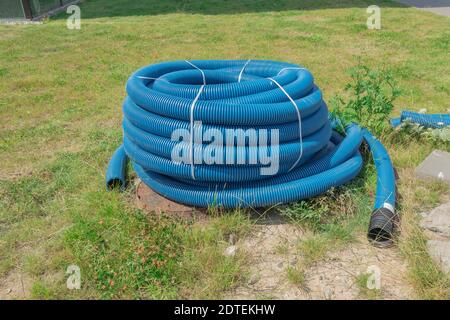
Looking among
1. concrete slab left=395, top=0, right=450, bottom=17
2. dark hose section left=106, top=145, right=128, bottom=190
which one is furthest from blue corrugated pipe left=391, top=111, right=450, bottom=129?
concrete slab left=395, top=0, right=450, bottom=17

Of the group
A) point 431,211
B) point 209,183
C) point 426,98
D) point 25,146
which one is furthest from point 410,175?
point 25,146

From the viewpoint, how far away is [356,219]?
3.23 m

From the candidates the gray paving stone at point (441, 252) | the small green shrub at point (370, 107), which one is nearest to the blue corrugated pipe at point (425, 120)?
the small green shrub at point (370, 107)

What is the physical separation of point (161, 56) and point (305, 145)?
581 centimetres

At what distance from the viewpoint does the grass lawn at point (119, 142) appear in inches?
108

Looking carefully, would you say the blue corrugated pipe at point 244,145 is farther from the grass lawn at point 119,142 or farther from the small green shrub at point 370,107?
the small green shrub at point 370,107

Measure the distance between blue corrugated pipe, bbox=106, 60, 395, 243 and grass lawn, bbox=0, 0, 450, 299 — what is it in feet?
0.60

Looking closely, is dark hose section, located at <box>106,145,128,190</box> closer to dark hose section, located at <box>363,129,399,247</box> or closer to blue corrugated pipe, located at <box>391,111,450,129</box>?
dark hose section, located at <box>363,129,399,247</box>

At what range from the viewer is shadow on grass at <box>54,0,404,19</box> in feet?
41.9

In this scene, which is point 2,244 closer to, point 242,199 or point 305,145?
point 242,199

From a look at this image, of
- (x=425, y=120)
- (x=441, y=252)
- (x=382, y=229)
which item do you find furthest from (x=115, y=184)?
(x=425, y=120)

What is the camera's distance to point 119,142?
15.4ft

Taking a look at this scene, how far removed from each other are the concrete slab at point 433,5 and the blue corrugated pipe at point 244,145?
10.3 metres

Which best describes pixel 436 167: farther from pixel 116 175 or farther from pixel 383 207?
pixel 116 175
